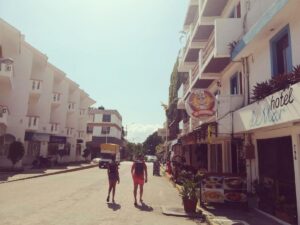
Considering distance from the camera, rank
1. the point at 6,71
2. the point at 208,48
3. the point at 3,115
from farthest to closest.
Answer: the point at 3,115, the point at 6,71, the point at 208,48

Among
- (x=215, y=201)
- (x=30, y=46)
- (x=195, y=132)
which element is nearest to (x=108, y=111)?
(x=30, y=46)

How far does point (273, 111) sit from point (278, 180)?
2.79m

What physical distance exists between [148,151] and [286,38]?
98421 mm

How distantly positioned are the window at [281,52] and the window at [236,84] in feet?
11.8

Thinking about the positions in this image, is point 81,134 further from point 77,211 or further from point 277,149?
point 277,149

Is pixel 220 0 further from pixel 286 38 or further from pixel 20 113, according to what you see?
pixel 20 113

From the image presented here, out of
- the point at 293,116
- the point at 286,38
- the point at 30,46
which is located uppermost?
the point at 30,46

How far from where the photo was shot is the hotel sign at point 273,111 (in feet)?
23.9

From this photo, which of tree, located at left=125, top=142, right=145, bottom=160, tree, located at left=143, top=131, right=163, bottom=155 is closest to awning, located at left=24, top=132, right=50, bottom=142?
tree, located at left=125, top=142, right=145, bottom=160

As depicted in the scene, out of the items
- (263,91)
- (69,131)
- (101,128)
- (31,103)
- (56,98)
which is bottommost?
(263,91)

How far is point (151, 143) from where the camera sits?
107875 mm

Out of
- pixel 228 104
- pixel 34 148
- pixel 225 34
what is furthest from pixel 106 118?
pixel 228 104

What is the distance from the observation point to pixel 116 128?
79750 mm

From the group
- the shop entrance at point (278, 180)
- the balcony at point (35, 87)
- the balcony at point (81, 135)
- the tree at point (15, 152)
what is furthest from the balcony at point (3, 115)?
the balcony at point (81, 135)
